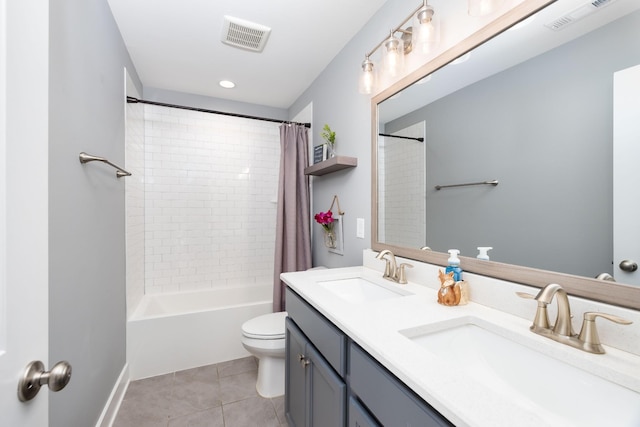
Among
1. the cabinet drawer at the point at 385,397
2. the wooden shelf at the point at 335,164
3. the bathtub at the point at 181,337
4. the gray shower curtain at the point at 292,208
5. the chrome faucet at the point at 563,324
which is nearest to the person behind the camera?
the cabinet drawer at the point at 385,397

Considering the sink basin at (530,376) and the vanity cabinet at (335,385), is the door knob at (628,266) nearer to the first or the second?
the sink basin at (530,376)

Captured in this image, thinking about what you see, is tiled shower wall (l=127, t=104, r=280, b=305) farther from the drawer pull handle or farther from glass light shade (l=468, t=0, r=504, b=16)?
glass light shade (l=468, t=0, r=504, b=16)

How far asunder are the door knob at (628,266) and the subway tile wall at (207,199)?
283 centimetres

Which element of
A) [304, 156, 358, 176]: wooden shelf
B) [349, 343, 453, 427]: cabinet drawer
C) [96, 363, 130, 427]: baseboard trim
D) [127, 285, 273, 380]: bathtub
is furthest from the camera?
[127, 285, 273, 380]: bathtub

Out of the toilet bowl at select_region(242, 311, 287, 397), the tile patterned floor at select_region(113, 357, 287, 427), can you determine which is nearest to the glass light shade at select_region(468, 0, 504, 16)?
the toilet bowl at select_region(242, 311, 287, 397)

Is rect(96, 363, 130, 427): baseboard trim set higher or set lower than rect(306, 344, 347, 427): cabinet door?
lower

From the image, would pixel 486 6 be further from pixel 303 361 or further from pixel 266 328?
pixel 266 328

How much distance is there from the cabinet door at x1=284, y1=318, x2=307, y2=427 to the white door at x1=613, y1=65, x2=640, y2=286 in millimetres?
1125

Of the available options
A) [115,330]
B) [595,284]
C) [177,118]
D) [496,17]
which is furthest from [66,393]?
[177,118]

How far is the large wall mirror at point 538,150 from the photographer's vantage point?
76 centimetres

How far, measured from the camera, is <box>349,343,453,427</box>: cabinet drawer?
0.60 metres

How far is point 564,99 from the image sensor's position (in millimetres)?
867

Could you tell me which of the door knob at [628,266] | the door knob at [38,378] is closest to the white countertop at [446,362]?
the door knob at [628,266]

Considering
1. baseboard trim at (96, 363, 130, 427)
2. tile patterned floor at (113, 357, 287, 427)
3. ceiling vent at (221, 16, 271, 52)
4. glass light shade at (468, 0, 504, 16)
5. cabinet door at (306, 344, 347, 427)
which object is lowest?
tile patterned floor at (113, 357, 287, 427)
